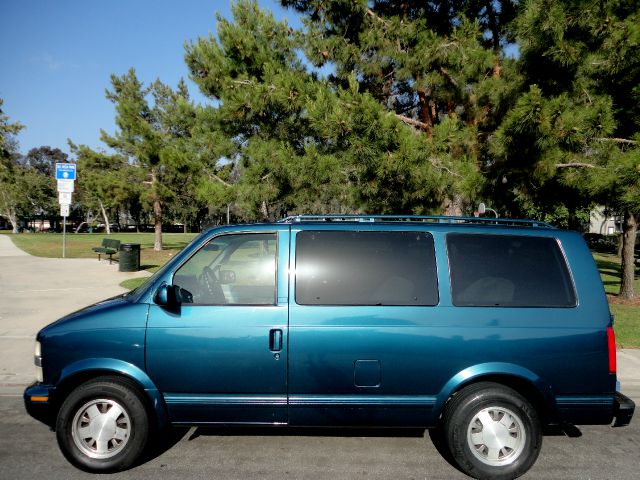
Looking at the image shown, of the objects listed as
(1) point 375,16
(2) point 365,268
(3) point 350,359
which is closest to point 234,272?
(2) point 365,268

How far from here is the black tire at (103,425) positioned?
131 inches

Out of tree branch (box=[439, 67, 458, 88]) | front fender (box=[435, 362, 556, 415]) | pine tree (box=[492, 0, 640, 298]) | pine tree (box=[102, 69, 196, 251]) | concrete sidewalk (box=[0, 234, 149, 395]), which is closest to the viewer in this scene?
front fender (box=[435, 362, 556, 415])

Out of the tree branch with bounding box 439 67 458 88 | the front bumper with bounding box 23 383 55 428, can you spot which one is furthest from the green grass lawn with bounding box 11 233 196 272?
the front bumper with bounding box 23 383 55 428

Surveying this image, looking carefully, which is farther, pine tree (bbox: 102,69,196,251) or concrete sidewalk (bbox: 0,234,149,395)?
pine tree (bbox: 102,69,196,251)

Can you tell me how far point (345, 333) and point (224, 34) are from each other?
963cm

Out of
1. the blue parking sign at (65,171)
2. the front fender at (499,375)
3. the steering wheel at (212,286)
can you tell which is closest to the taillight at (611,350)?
the front fender at (499,375)

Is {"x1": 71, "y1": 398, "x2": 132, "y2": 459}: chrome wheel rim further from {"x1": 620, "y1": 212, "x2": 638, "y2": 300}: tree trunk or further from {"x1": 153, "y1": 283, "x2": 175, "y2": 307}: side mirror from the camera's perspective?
{"x1": 620, "y1": 212, "x2": 638, "y2": 300}: tree trunk

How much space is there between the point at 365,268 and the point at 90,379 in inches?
88.8

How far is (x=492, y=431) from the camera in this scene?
11.1 feet

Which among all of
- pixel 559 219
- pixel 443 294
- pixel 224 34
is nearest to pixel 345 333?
pixel 443 294

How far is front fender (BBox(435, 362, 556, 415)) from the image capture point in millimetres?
3273

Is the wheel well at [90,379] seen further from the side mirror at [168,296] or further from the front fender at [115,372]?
the side mirror at [168,296]

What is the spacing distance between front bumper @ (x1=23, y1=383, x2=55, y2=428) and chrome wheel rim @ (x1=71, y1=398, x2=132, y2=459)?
0.21m

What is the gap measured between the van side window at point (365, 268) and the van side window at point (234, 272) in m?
0.25
